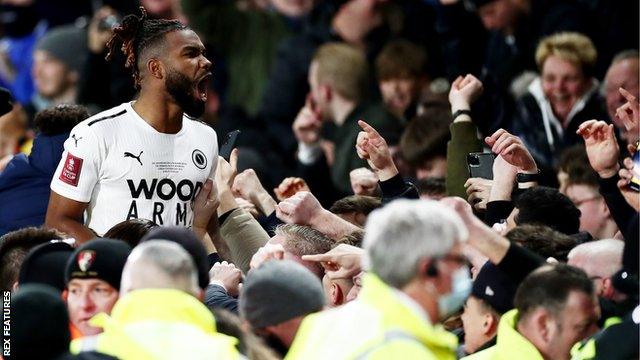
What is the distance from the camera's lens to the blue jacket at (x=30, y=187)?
26.1 feet

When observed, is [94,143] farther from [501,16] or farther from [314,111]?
[501,16]

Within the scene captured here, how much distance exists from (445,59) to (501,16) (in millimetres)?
504

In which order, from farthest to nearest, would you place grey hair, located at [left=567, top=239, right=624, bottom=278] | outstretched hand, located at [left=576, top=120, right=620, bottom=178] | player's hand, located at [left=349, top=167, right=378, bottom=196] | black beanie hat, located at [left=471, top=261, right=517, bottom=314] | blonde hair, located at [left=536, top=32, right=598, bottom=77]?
blonde hair, located at [left=536, top=32, right=598, bottom=77] < player's hand, located at [left=349, top=167, right=378, bottom=196] < outstretched hand, located at [left=576, top=120, right=620, bottom=178] < grey hair, located at [left=567, top=239, right=624, bottom=278] < black beanie hat, located at [left=471, top=261, right=517, bottom=314]

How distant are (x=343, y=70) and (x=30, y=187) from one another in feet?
11.3

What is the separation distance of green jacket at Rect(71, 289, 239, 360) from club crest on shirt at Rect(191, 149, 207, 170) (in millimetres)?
2366

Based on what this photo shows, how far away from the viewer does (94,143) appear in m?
7.46

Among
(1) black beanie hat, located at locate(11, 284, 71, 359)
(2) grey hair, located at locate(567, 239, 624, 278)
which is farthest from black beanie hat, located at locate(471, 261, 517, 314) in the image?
(1) black beanie hat, located at locate(11, 284, 71, 359)

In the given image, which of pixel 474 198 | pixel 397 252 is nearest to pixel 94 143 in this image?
pixel 474 198

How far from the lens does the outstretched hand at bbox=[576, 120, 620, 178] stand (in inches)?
277

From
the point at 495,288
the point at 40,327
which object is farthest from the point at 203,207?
the point at 40,327

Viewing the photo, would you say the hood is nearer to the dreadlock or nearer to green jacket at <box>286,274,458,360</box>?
the dreadlock

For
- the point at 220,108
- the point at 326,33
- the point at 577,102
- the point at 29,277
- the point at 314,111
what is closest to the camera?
the point at 29,277

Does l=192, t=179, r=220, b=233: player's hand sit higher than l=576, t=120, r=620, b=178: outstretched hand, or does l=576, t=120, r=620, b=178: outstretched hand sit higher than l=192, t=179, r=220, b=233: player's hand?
l=576, t=120, r=620, b=178: outstretched hand

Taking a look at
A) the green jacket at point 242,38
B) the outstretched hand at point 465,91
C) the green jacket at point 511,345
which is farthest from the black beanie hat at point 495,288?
the green jacket at point 242,38
